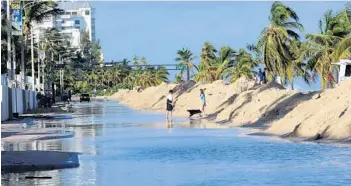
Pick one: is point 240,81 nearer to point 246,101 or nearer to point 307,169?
point 246,101

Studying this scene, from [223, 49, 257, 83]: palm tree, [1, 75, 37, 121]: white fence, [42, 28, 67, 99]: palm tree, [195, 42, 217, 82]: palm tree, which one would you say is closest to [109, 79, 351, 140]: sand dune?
[1, 75, 37, 121]: white fence

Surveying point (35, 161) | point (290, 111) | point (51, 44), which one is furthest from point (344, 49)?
point (51, 44)

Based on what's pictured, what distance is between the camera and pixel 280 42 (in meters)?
66.2

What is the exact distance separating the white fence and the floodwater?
1505 centimetres

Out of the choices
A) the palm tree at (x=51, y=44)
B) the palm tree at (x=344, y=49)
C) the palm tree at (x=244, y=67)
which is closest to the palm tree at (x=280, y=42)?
the palm tree at (x=344, y=49)

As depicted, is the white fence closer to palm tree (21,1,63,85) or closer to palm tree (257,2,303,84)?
palm tree (21,1,63,85)

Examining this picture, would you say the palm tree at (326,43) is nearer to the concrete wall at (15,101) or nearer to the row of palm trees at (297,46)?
the row of palm trees at (297,46)

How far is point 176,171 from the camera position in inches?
666

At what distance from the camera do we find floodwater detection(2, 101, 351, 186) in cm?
1502

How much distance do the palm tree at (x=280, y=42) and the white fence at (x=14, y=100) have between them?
19.8 m

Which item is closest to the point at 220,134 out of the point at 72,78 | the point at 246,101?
the point at 246,101

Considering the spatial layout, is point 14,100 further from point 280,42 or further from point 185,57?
point 185,57

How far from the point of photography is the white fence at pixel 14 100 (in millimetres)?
44250

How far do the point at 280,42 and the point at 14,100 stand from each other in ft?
78.3
